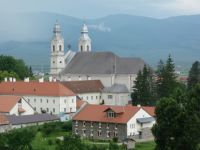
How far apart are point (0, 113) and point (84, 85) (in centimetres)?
2076

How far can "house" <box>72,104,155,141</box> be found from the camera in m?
51.1

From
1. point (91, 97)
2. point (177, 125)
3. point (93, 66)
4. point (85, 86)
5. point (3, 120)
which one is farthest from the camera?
point (93, 66)

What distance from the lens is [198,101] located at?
42844 millimetres

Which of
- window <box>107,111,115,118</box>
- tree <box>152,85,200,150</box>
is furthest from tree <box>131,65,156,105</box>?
tree <box>152,85,200,150</box>

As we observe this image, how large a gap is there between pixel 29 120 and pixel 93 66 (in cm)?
2788

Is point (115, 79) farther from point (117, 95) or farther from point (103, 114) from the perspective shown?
point (103, 114)

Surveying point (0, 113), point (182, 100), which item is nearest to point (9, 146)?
point (182, 100)

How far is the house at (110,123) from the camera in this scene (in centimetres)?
5112

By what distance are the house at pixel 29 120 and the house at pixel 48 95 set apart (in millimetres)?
5951

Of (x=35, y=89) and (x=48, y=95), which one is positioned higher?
(x=35, y=89)

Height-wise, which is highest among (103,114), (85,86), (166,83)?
(166,83)

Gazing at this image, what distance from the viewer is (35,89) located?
2726 inches

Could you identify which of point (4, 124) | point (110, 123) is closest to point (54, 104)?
point (4, 124)

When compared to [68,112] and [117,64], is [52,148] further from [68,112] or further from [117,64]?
[117,64]
